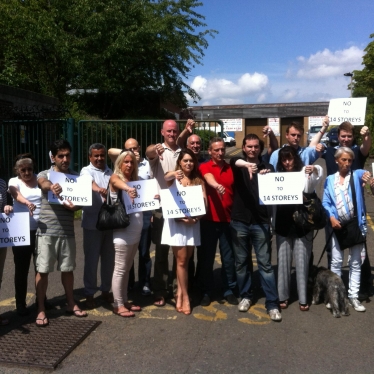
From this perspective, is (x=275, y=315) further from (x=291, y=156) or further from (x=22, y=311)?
(x=22, y=311)

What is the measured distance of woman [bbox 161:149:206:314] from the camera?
204 inches

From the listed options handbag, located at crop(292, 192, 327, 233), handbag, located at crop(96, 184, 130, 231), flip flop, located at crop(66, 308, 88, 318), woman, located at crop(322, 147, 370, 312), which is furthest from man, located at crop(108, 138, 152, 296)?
woman, located at crop(322, 147, 370, 312)

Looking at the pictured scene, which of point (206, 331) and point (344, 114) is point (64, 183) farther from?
point (344, 114)

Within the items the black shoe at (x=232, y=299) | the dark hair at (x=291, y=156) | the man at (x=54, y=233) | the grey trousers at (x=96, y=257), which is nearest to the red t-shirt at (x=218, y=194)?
the dark hair at (x=291, y=156)

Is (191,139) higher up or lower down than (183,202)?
higher up

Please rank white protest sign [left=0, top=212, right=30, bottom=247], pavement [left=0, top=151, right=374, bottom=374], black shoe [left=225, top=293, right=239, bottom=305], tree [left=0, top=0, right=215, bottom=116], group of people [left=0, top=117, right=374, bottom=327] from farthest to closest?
tree [left=0, top=0, right=215, bottom=116]
black shoe [left=225, top=293, right=239, bottom=305]
group of people [left=0, top=117, right=374, bottom=327]
white protest sign [left=0, top=212, right=30, bottom=247]
pavement [left=0, top=151, right=374, bottom=374]

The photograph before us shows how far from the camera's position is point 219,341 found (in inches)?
180

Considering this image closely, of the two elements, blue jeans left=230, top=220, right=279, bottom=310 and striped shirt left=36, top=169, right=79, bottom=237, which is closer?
striped shirt left=36, top=169, right=79, bottom=237

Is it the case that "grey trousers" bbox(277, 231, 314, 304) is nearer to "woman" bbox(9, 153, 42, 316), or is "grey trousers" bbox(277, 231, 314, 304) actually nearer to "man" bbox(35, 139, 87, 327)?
"man" bbox(35, 139, 87, 327)

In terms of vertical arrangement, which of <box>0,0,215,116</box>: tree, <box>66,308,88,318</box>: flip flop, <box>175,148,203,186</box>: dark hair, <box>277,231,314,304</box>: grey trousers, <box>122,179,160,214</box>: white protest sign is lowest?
<box>66,308,88,318</box>: flip flop

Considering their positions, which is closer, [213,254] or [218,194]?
[218,194]

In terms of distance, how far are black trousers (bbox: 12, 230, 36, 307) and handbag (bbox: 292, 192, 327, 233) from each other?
2865 millimetres

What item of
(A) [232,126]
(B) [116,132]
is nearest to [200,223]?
(B) [116,132]

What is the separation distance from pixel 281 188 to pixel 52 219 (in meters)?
2.41
